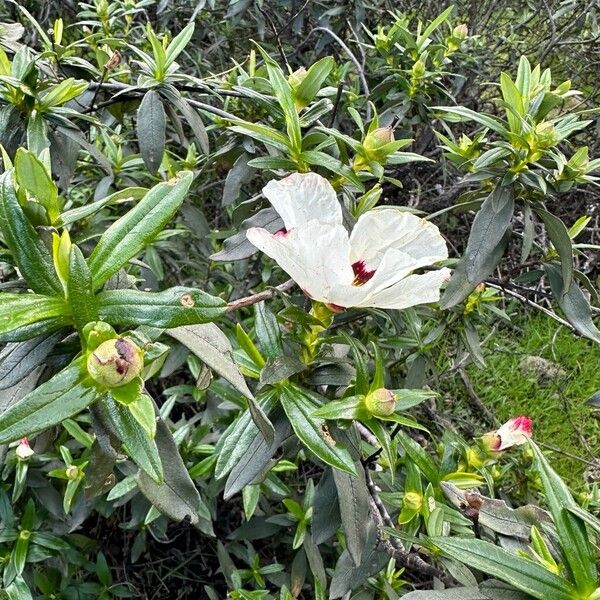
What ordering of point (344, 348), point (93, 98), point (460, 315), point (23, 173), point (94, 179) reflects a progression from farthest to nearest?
1. point (94, 179)
2. point (460, 315)
3. point (93, 98)
4. point (344, 348)
5. point (23, 173)

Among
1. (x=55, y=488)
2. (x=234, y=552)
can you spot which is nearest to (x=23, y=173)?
(x=55, y=488)

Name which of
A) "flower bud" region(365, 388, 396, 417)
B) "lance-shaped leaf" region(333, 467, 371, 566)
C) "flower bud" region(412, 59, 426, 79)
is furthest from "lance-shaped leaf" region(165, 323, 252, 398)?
"flower bud" region(412, 59, 426, 79)

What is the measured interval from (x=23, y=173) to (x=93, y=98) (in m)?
0.72

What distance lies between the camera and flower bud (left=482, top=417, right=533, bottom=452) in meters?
1.15

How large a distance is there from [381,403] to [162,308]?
368 mm

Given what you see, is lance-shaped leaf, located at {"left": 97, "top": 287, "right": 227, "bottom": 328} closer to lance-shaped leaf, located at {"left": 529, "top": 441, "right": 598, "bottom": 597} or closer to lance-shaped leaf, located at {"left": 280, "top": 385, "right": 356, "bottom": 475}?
lance-shaped leaf, located at {"left": 280, "top": 385, "right": 356, "bottom": 475}

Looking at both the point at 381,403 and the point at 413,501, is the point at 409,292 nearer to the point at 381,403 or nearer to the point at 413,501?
the point at 381,403

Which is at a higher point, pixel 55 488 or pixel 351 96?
pixel 351 96

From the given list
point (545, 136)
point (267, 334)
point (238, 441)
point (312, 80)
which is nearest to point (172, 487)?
point (238, 441)

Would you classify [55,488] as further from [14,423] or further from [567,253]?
[567,253]

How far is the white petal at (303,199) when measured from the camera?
0.85 meters

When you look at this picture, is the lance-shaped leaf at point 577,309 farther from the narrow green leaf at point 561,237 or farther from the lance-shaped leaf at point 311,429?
the lance-shaped leaf at point 311,429

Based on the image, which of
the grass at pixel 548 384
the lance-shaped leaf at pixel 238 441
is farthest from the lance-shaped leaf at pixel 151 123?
the grass at pixel 548 384

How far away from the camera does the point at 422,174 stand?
105 inches
